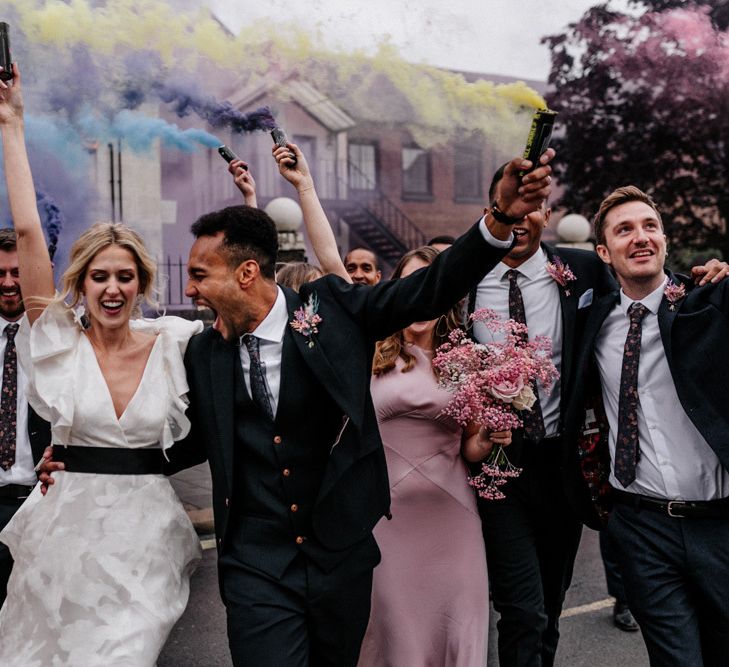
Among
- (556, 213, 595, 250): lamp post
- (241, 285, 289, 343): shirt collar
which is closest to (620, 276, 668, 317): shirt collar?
(241, 285, 289, 343): shirt collar

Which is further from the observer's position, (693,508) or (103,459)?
(693,508)

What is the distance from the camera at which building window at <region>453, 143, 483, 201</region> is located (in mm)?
21253

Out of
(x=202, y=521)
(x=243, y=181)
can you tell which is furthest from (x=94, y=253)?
(x=202, y=521)

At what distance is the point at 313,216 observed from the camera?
371 centimetres

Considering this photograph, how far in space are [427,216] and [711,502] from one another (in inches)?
731

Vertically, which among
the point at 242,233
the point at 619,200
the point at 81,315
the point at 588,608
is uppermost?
the point at 619,200

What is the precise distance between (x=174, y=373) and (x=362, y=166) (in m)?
17.5

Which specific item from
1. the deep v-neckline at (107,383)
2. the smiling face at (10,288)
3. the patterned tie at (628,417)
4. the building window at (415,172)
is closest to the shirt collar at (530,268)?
the patterned tie at (628,417)

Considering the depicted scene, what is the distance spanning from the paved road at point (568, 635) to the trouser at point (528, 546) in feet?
2.89

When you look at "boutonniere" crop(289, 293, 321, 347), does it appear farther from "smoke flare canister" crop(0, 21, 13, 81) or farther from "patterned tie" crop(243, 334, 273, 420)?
"smoke flare canister" crop(0, 21, 13, 81)

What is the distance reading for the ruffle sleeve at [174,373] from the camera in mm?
3131

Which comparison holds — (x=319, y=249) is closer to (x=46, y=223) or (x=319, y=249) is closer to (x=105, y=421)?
(x=105, y=421)

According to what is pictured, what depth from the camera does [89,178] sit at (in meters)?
11.5

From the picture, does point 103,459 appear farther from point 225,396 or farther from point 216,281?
point 216,281
